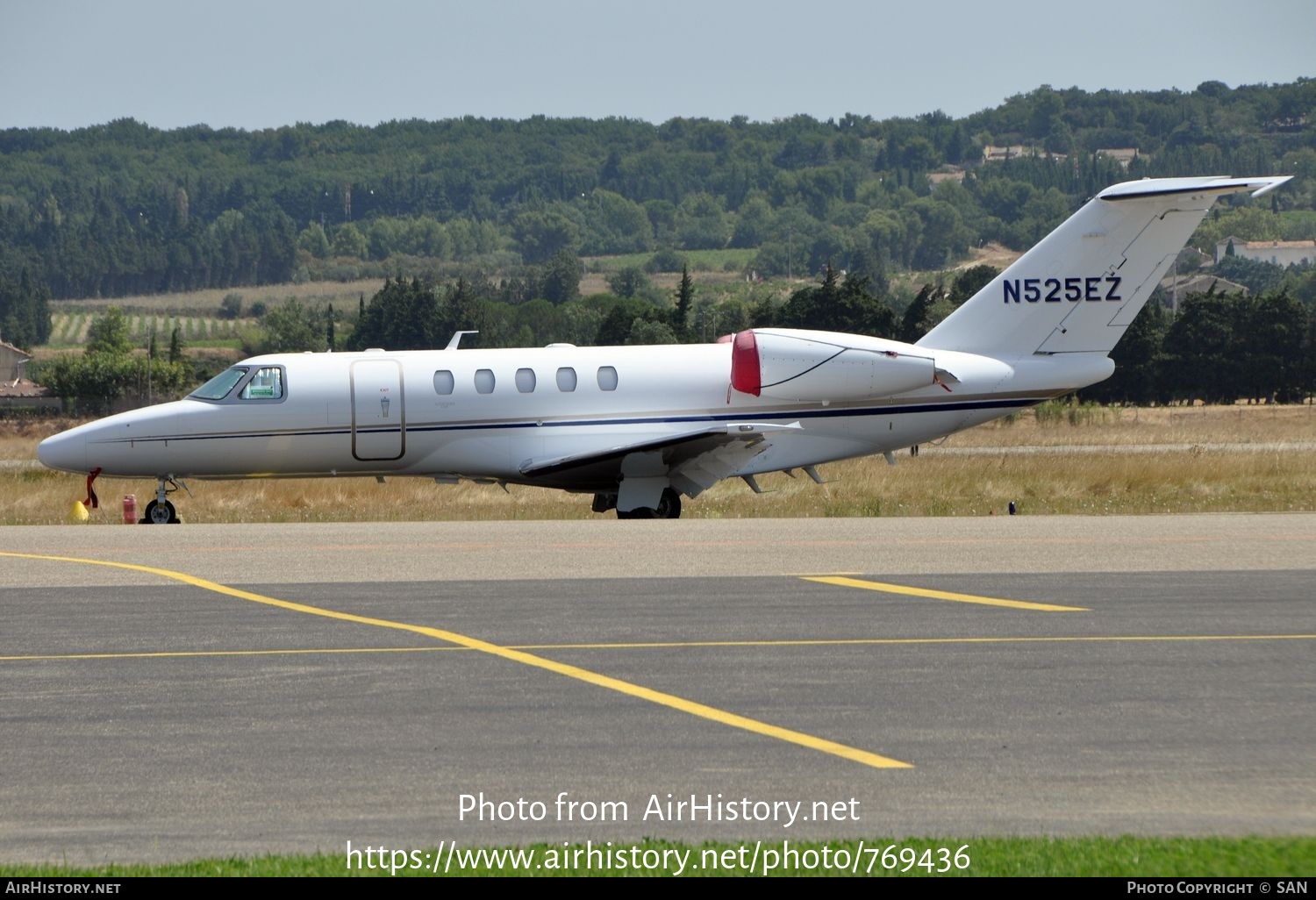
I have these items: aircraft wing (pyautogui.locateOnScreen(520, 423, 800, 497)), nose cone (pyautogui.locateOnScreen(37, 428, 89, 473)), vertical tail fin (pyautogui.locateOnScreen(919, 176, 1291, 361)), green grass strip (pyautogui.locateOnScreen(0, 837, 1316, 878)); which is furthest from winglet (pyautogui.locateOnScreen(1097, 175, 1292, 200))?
green grass strip (pyautogui.locateOnScreen(0, 837, 1316, 878))

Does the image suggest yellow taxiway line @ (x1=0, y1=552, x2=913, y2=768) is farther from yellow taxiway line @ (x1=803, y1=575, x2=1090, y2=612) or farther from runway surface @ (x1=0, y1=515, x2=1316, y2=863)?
yellow taxiway line @ (x1=803, y1=575, x2=1090, y2=612)

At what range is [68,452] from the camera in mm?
22562

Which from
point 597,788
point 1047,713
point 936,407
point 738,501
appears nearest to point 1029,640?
point 1047,713

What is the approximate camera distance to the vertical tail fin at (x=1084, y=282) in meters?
22.6

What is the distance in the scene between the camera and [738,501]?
86.8ft

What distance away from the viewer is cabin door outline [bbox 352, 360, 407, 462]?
885 inches

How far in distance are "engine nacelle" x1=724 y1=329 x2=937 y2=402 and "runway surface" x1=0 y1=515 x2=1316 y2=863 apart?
6.90 meters

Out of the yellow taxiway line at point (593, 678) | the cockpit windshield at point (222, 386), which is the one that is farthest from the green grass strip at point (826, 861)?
the cockpit windshield at point (222, 386)

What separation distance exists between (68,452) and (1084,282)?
543 inches

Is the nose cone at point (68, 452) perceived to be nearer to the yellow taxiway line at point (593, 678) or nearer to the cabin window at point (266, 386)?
the cabin window at point (266, 386)

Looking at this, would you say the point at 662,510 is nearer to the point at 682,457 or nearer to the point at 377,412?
the point at 682,457

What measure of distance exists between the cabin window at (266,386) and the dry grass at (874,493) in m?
3.27

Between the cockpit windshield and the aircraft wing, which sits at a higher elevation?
the cockpit windshield

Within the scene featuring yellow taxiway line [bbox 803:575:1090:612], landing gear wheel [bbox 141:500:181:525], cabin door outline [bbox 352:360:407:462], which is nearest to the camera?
yellow taxiway line [bbox 803:575:1090:612]
